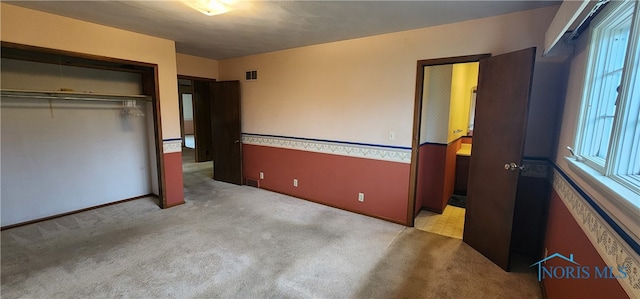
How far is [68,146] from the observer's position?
3.35 meters

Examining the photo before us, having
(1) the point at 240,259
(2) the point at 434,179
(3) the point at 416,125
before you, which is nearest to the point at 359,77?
(3) the point at 416,125

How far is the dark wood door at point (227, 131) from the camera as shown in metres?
4.69

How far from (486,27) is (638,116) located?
6.04 feet

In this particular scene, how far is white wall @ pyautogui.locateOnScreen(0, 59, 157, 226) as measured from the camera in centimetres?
297

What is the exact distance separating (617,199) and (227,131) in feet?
15.7

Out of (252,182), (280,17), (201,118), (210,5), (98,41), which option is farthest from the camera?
(201,118)

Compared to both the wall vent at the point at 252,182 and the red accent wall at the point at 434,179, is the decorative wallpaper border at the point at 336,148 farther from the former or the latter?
the wall vent at the point at 252,182

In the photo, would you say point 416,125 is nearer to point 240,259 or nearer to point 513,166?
point 513,166

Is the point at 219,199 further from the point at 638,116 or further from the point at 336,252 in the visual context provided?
the point at 638,116

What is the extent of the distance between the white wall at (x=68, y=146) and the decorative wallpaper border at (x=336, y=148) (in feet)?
5.40

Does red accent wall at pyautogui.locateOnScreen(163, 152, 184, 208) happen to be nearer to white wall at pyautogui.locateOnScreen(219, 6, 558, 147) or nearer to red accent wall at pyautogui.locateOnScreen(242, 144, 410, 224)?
red accent wall at pyautogui.locateOnScreen(242, 144, 410, 224)

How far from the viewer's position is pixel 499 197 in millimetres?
2398

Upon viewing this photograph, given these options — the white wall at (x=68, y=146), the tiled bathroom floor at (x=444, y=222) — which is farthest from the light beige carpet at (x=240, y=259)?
the white wall at (x=68, y=146)

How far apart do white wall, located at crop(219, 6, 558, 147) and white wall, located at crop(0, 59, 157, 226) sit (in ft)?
5.69
